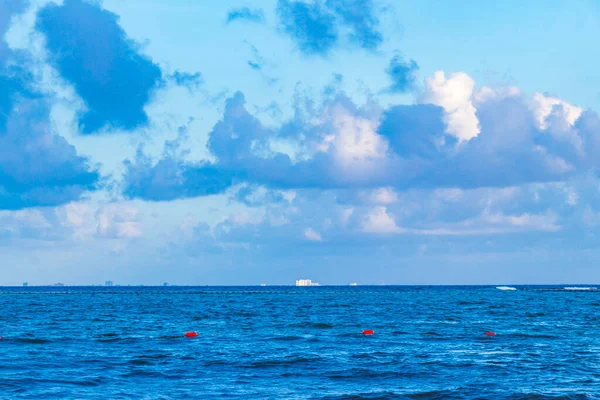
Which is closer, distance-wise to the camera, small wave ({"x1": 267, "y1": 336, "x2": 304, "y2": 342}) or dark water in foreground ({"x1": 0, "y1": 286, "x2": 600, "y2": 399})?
dark water in foreground ({"x1": 0, "y1": 286, "x2": 600, "y2": 399})

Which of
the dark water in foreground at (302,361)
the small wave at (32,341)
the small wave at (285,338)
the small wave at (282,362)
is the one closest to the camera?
the dark water in foreground at (302,361)

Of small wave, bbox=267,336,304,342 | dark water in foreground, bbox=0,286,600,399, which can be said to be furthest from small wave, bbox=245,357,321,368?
small wave, bbox=267,336,304,342

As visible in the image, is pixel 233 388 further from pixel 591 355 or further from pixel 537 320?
pixel 537 320

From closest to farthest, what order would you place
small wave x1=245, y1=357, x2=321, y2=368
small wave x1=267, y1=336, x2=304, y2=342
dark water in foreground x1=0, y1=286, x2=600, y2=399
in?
dark water in foreground x1=0, y1=286, x2=600, y2=399
small wave x1=245, y1=357, x2=321, y2=368
small wave x1=267, y1=336, x2=304, y2=342

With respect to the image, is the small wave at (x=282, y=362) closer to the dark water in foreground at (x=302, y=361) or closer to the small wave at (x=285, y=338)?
the dark water in foreground at (x=302, y=361)

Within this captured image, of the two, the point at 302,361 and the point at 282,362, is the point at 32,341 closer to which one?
the point at 282,362

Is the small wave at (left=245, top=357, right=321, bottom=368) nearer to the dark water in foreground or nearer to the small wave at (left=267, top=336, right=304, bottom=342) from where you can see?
the dark water in foreground

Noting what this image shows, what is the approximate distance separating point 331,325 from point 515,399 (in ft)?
181

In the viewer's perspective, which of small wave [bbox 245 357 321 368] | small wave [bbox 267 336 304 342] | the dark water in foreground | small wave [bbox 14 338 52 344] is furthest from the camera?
small wave [bbox 267 336 304 342]

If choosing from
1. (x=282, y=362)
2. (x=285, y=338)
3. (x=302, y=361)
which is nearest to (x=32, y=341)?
(x=285, y=338)

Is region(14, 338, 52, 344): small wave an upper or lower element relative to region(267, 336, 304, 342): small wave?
lower

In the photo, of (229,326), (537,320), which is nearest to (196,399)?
(229,326)

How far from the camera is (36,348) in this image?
234ft

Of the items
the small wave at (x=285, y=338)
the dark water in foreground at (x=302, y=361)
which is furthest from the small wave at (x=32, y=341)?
the small wave at (x=285, y=338)
